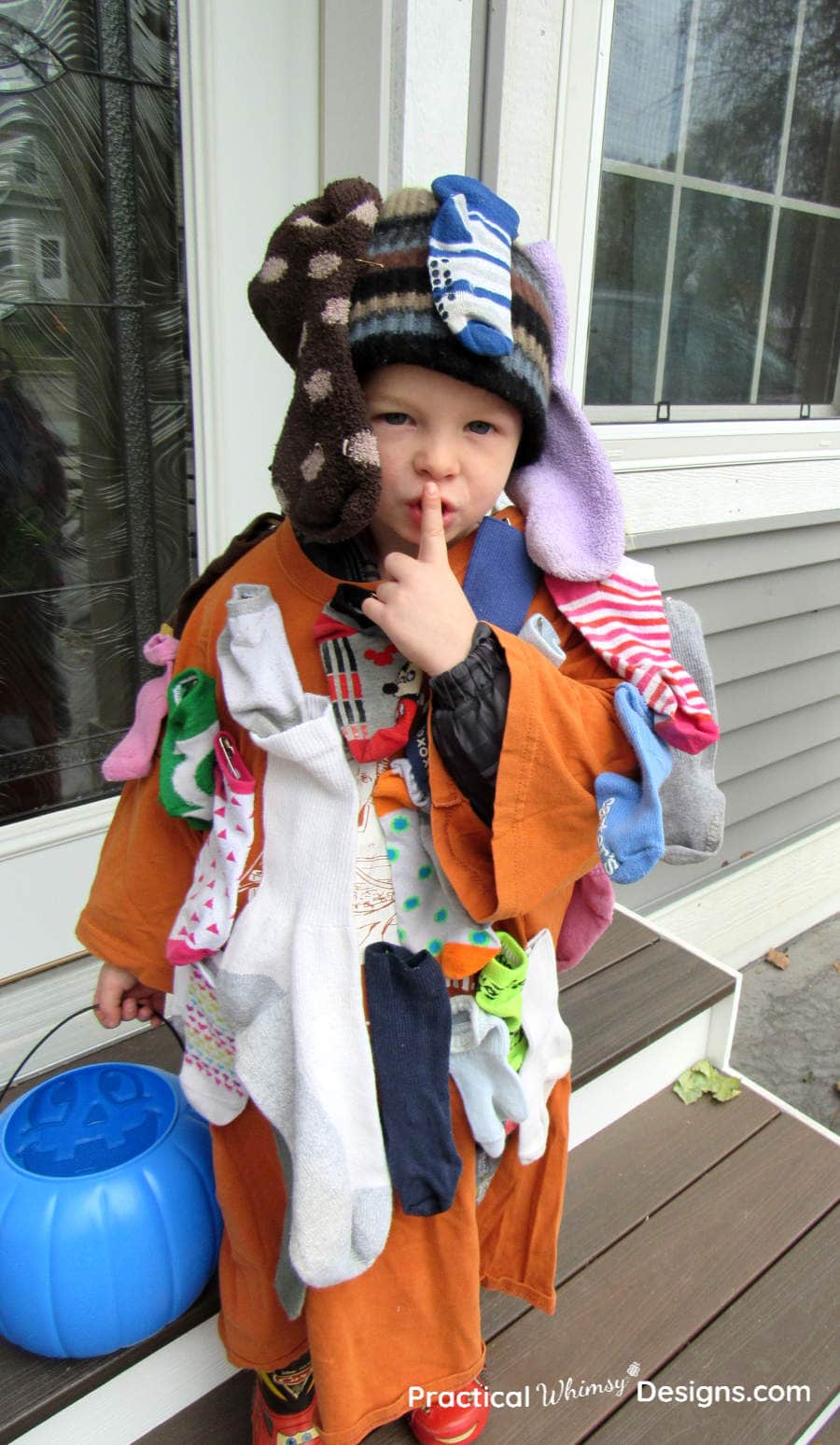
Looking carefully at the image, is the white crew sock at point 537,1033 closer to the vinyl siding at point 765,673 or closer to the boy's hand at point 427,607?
the boy's hand at point 427,607

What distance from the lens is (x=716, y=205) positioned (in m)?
2.62

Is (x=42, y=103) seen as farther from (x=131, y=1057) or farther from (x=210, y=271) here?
(x=131, y=1057)

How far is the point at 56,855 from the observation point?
183 centimetres

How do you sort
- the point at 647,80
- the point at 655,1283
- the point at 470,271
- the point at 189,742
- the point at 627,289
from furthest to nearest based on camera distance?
1. the point at 627,289
2. the point at 647,80
3. the point at 655,1283
4. the point at 189,742
5. the point at 470,271

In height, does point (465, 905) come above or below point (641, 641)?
below

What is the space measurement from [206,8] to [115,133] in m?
0.25

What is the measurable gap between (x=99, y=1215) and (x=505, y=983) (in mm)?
571

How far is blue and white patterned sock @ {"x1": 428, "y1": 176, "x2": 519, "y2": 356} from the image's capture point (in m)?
0.87

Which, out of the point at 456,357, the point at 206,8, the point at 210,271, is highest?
the point at 206,8

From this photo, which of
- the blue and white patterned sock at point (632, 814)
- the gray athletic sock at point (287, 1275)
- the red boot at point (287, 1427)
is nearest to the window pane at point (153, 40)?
the blue and white patterned sock at point (632, 814)

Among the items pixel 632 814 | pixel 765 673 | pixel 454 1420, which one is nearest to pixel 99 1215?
pixel 454 1420

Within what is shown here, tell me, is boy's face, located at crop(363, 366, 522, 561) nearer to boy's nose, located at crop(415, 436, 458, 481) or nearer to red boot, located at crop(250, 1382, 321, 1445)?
boy's nose, located at crop(415, 436, 458, 481)

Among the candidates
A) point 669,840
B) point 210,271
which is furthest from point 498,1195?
point 210,271

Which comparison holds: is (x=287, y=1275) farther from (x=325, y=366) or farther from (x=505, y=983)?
(x=325, y=366)
